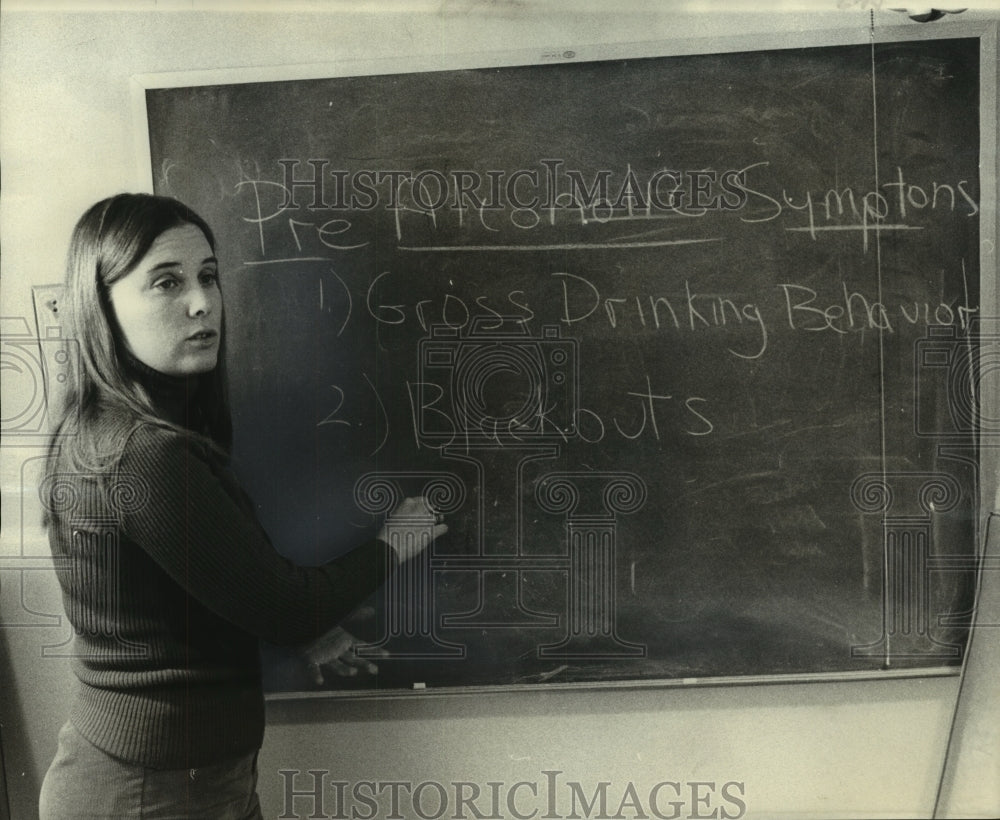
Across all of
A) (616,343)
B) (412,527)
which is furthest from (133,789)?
(616,343)

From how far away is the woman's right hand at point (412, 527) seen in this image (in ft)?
6.95

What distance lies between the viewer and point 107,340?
2053 millimetres

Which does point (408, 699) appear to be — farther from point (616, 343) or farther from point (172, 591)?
point (616, 343)

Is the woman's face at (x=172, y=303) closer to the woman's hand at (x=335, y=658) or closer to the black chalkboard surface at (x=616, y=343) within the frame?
the black chalkboard surface at (x=616, y=343)

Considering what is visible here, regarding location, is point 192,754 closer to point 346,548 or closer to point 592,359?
point 346,548

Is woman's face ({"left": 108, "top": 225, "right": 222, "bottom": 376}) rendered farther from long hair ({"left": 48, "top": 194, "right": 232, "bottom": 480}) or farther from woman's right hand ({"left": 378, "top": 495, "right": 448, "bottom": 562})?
woman's right hand ({"left": 378, "top": 495, "right": 448, "bottom": 562})

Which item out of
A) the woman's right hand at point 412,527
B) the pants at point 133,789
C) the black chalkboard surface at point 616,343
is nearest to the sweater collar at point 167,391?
the black chalkboard surface at point 616,343

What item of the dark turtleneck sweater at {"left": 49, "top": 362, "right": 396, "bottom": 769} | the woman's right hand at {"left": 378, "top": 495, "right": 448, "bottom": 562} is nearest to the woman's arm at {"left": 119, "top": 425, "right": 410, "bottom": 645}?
the dark turtleneck sweater at {"left": 49, "top": 362, "right": 396, "bottom": 769}

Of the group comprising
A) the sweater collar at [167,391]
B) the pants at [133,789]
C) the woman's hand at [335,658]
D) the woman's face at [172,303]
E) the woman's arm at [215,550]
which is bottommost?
the pants at [133,789]

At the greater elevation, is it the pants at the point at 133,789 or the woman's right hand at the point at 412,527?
the woman's right hand at the point at 412,527

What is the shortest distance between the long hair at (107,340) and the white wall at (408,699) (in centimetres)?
7

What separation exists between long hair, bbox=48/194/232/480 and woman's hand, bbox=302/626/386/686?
0.50 m

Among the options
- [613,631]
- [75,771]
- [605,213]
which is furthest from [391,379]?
[75,771]

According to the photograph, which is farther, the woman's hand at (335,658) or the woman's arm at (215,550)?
the woman's hand at (335,658)
